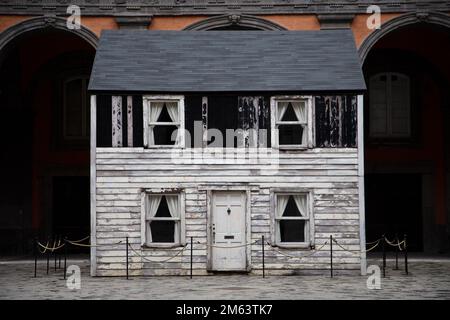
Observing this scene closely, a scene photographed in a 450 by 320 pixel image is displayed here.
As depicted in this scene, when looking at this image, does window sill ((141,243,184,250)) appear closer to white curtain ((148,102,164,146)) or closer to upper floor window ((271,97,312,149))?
white curtain ((148,102,164,146))

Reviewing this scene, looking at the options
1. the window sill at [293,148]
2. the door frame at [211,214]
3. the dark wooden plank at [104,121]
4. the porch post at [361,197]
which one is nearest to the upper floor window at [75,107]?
the dark wooden plank at [104,121]

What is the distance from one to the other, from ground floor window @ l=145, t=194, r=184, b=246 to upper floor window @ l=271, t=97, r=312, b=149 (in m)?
3.30

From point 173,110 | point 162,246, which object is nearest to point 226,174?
point 173,110

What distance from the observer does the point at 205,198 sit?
77.7ft

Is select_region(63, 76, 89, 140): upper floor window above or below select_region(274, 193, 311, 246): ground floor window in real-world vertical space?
above

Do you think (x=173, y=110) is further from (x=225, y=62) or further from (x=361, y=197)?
(x=361, y=197)

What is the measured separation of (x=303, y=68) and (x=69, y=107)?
44.4 feet

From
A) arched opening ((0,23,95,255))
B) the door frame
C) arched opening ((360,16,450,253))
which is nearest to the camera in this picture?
the door frame

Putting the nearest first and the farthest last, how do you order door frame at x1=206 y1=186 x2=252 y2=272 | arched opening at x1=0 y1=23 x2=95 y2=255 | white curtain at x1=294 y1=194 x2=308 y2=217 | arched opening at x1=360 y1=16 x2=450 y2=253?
1. door frame at x1=206 y1=186 x2=252 y2=272
2. white curtain at x1=294 y1=194 x2=308 y2=217
3. arched opening at x1=360 y1=16 x2=450 y2=253
4. arched opening at x1=0 y1=23 x2=95 y2=255

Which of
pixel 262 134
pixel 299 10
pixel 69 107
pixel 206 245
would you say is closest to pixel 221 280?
pixel 206 245

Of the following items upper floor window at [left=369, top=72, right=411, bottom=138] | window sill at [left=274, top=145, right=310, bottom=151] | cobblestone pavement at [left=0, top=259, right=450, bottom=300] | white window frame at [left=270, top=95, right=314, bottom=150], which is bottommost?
cobblestone pavement at [left=0, top=259, right=450, bottom=300]

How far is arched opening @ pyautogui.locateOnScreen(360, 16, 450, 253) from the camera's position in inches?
1342

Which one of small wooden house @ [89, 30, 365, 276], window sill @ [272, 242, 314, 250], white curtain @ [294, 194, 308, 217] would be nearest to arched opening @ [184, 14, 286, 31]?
small wooden house @ [89, 30, 365, 276]

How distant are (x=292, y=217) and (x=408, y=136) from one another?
12.5m
